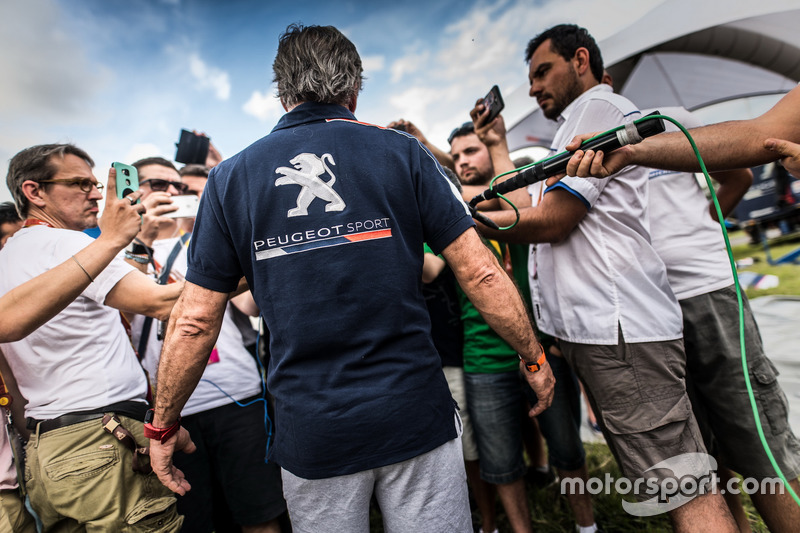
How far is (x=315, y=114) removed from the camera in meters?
1.33

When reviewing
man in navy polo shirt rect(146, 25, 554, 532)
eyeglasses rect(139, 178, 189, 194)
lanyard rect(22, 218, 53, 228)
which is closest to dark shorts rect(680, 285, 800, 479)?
man in navy polo shirt rect(146, 25, 554, 532)

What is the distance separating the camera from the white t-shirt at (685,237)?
1.87 metres

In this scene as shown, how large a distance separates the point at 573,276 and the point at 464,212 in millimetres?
726

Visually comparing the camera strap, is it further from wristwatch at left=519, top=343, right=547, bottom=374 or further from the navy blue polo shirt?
wristwatch at left=519, top=343, right=547, bottom=374

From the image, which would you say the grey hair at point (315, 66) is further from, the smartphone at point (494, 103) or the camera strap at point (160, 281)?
the camera strap at point (160, 281)

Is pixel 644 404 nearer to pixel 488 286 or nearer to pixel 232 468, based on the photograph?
pixel 488 286

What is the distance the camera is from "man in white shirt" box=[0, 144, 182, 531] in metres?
1.44

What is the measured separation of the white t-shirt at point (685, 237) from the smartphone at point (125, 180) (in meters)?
2.54

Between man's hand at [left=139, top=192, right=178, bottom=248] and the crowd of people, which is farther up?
man's hand at [left=139, top=192, right=178, bottom=248]

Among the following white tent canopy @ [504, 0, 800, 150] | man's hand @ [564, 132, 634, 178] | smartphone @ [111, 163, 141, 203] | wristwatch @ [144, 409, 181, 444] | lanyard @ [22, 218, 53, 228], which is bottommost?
wristwatch @ [144, 409, 181, 444]

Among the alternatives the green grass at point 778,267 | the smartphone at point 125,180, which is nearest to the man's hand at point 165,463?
the smartphone at point 125,180

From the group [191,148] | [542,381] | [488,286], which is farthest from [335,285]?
[191,148]

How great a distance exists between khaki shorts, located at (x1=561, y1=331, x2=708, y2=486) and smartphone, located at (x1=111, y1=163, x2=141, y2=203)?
7.17ft

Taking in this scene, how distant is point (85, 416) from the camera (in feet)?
5.00
